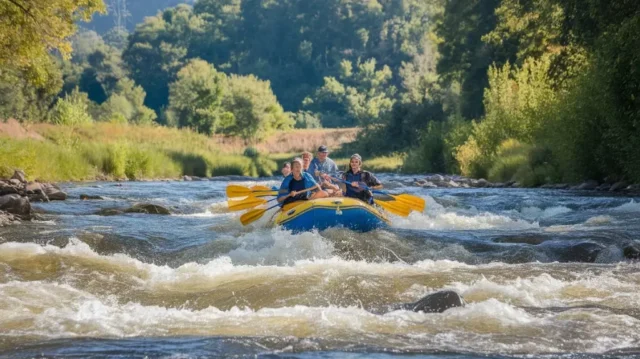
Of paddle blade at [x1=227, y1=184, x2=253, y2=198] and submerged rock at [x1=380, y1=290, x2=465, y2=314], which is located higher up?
paddle blade at [x1=227, y1=184, x2=253, y2=198]

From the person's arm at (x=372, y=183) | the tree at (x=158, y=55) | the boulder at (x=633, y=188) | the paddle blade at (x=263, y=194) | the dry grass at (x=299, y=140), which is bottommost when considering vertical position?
the boulder at (x=633, y=188)

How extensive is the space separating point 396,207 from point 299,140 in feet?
174

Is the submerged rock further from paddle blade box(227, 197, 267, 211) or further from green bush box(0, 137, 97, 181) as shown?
green bush box(0, 137, 97, 181)

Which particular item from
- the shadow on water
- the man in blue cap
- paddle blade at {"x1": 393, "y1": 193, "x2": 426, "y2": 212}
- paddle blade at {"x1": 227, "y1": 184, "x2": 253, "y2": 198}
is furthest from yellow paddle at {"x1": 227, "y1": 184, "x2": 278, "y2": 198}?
the shadow on water

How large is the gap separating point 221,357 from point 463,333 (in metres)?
1.93

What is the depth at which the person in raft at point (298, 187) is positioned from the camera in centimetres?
1246

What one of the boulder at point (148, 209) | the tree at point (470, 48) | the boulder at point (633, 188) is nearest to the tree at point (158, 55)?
the tree at point (470, 48)

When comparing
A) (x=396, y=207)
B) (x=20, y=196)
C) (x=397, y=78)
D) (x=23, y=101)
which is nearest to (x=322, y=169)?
(x=396, y=207)

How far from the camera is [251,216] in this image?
1319cm

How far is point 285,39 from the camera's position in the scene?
12019cm

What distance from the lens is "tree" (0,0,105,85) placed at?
56.4 ft

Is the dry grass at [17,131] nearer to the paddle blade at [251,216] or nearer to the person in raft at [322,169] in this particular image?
the person in raft at [322,169]

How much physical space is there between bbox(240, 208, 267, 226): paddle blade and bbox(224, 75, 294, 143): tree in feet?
164

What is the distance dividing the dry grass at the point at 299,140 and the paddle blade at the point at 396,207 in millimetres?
43982
